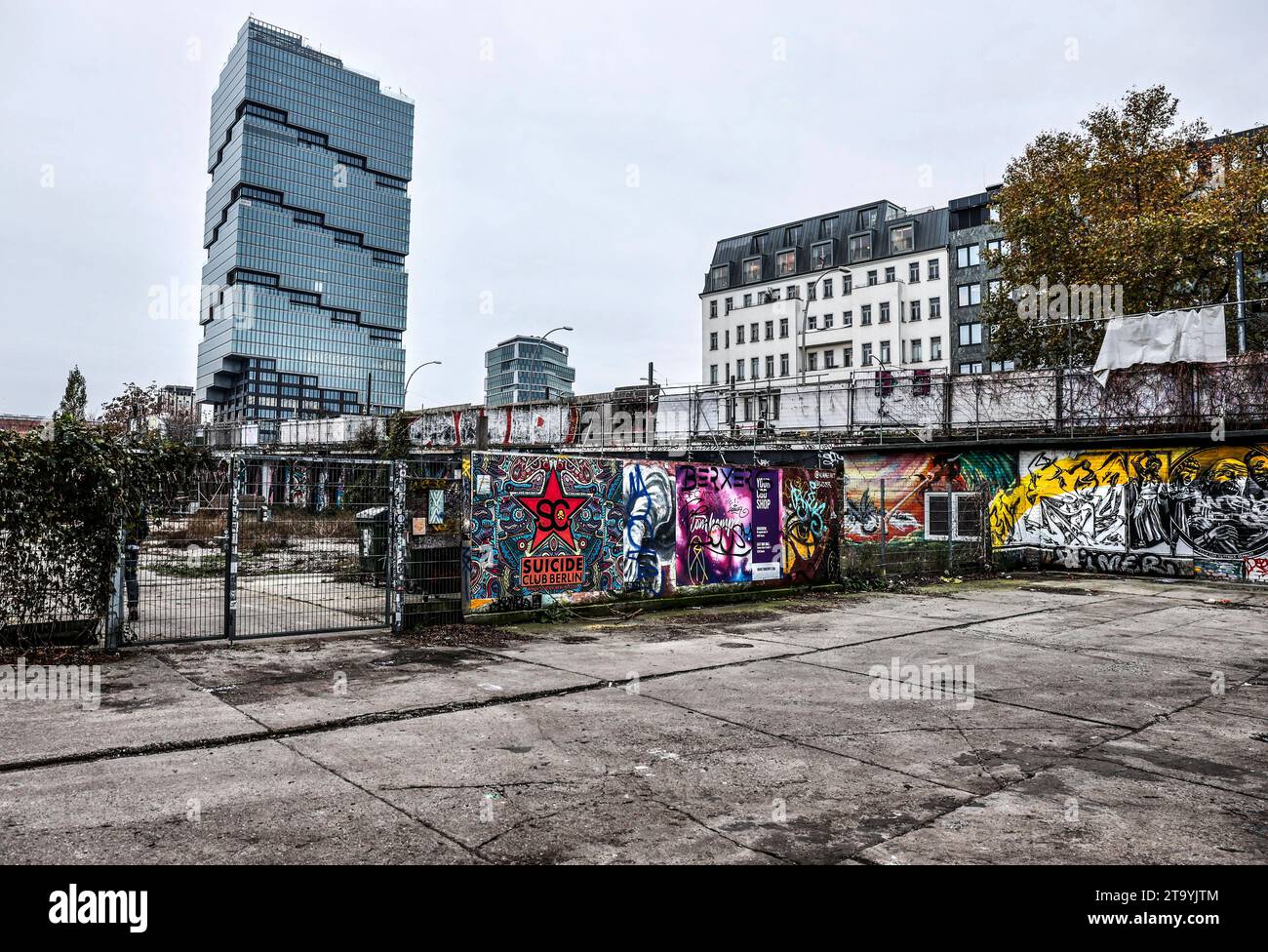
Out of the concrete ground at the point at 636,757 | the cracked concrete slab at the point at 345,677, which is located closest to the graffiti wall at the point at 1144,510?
the concrete ground at the point at 636,757

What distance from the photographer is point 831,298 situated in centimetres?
7025

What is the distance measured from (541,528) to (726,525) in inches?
151

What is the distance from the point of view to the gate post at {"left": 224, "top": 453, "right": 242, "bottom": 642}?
8.73 meters

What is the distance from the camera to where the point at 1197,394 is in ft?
62.6

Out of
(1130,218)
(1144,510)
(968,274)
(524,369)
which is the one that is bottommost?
(1144,510)

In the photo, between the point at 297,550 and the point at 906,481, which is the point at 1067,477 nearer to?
the point at 906,481

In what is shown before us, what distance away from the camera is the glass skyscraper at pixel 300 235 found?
144 m

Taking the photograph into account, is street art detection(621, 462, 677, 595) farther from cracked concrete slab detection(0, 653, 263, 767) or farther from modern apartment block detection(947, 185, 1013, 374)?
modern apartment block detection(947, 185, 1013, 374)

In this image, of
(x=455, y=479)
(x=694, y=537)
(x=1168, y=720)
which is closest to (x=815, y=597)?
(x=694, y=537)

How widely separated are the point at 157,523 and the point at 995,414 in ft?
68.7

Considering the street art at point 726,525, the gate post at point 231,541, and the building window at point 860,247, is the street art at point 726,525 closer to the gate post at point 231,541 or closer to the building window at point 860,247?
the gate post at point 231,541

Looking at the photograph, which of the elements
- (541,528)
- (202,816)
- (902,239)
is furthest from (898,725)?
(902,239)

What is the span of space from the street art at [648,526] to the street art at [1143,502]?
1245 centimetres

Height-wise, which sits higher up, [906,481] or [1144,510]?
[906,481]
